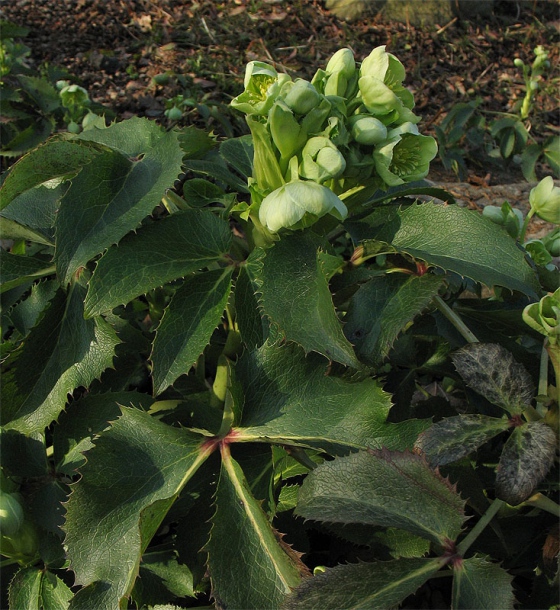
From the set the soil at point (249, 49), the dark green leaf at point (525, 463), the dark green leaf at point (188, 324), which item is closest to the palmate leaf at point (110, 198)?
the dark green leaf at point (188, 324)

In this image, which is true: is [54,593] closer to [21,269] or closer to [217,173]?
[21,269]

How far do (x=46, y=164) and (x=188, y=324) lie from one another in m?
0.27

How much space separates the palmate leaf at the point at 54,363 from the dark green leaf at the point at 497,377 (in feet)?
1.47

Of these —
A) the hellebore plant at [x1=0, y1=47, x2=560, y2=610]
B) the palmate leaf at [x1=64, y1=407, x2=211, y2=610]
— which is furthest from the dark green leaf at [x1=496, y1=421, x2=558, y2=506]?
the palmate leaf at [x1=64, y1=407, x2=211, y2=610]

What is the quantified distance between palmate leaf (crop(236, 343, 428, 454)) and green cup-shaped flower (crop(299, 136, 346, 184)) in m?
0.21

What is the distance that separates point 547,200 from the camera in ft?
2.98

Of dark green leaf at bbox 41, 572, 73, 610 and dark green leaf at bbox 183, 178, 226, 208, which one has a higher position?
dark green leaf at bbox 183, 178, 226, 208

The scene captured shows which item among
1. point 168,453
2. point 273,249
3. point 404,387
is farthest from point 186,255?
point 404,387

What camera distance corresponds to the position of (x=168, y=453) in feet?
2.47

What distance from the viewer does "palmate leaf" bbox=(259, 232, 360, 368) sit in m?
0.67

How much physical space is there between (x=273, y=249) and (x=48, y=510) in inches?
19.7

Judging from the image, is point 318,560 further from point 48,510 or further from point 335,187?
point 335,187

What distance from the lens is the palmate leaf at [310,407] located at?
0.73m

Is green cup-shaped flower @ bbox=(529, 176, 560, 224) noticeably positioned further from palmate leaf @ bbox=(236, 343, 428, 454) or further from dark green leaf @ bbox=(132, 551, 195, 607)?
dark green leaf @ bbox=(132, 551, 195, 607)
